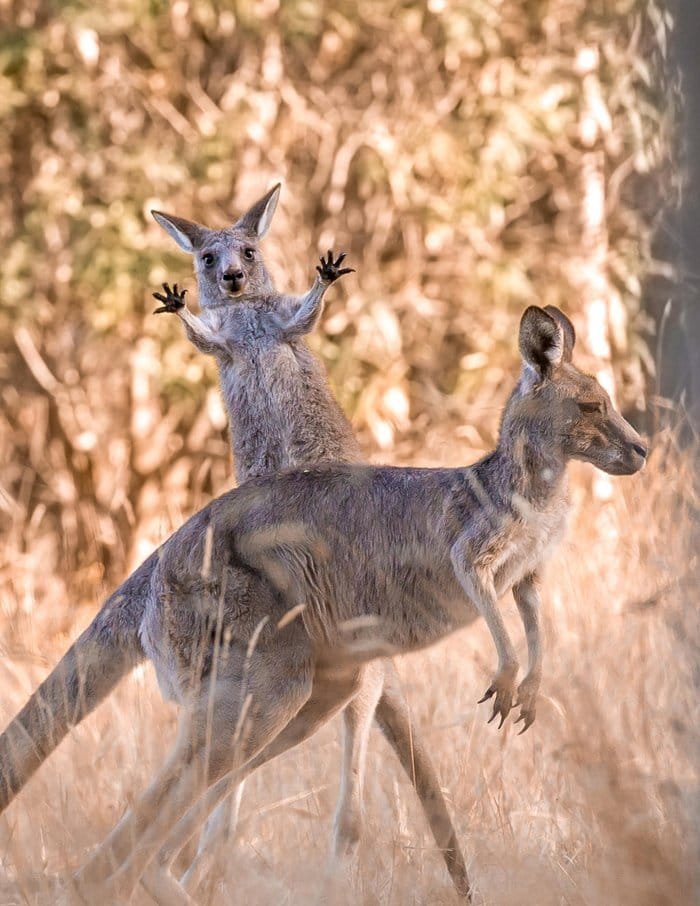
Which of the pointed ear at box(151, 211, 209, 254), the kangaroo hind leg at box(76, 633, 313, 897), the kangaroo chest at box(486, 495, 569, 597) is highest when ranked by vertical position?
the pointed ear at box(151, 211, 209, 254)

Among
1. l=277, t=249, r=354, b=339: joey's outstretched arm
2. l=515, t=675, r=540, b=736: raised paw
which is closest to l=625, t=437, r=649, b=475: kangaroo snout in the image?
l=515, t=675, r=540, b=736: raised paw

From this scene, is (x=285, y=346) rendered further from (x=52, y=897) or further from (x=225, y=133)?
(x=225, y=133)

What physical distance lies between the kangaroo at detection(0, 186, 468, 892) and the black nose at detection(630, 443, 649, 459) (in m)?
0.98

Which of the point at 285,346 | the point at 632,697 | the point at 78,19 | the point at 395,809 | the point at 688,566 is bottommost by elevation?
the point at 395,809

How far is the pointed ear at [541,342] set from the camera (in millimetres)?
3641

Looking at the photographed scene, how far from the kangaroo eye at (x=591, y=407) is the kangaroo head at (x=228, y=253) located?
2672mm

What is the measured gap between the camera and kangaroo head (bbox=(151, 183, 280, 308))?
608 cm

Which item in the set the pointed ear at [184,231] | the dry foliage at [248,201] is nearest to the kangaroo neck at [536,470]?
the pointed ear at [184,231]

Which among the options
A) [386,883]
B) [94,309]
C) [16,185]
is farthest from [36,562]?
[386,883]

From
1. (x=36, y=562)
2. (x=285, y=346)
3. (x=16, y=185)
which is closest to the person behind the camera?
(x=285, y=346)

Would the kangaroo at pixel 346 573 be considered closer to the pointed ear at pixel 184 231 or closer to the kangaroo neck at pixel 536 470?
the kangaroo neck at pixel 536 470

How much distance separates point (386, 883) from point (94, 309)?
237 inches

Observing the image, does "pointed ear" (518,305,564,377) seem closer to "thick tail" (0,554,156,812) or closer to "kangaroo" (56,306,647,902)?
"kangaroo" (56,306,647,902)

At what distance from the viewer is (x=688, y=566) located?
2.47 meters
